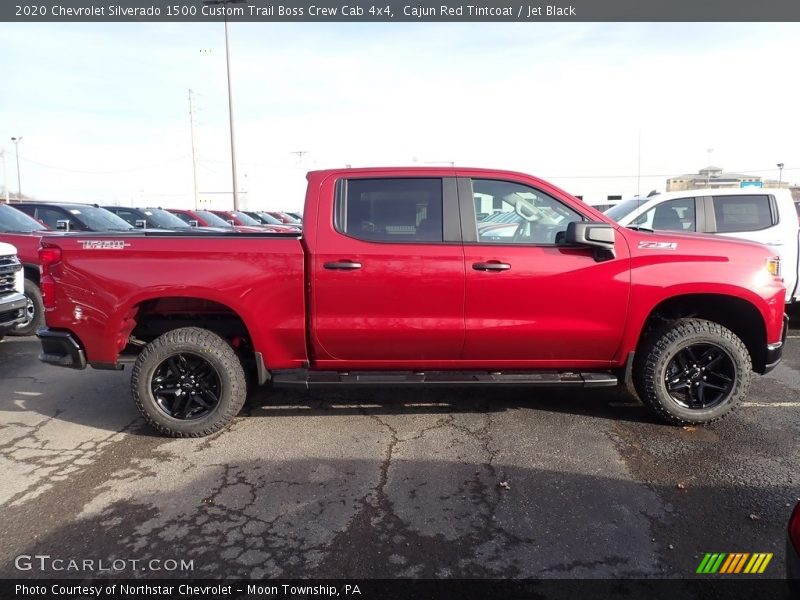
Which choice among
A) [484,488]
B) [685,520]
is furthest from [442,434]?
[685,520]

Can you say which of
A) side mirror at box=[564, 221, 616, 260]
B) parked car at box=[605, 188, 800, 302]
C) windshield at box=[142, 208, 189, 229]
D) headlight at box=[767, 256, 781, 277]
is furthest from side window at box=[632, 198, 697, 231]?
windshield at box=[142, 208, 189, 229]

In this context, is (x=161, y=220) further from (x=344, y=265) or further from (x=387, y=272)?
(x=387, y=272)

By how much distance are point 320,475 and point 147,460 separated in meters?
1.26

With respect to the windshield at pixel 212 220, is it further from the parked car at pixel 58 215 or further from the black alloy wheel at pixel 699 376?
the black alloy wheel at pixel 699 376

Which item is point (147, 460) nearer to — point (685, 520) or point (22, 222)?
point (685, 520)

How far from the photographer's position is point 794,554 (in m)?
1.75

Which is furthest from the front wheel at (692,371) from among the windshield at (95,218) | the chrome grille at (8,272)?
the windshield at (95,218)

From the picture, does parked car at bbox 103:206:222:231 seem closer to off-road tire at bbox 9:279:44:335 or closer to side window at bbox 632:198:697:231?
off-road tire at bbox 9:279:44:335

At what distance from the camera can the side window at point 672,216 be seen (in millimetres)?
7098

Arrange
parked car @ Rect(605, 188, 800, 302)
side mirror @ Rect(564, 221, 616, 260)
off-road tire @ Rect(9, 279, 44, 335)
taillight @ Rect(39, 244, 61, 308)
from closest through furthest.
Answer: side mirror @ Rect(564, 221, 616, 260)
taillight @ Rect(39, 244, 61, 308)
parked car @ Rect(605, 188, 800, 302)
off-road tire @ Rect(9, 279, 44, 335)

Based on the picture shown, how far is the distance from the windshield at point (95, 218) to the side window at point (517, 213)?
7818mm

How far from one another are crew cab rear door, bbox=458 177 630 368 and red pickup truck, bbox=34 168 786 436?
1 centimetres

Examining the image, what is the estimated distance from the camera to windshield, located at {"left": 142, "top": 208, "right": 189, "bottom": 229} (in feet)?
44.2

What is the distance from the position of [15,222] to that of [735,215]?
10433mm
